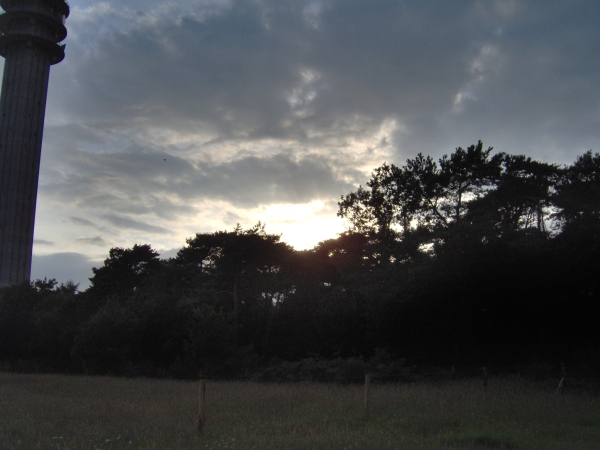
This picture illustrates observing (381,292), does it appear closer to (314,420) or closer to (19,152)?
(314,420)

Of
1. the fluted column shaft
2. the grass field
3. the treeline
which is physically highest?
the fluted column shaft

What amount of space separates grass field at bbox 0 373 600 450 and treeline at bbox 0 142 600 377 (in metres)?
10.6

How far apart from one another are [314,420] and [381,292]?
62.0 feet

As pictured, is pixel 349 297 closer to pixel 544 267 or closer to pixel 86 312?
pixel 544 267

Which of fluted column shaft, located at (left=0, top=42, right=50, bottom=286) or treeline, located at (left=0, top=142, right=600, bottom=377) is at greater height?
fluted column shaft, located at (left=0, top=42, right=50, bottom=286)

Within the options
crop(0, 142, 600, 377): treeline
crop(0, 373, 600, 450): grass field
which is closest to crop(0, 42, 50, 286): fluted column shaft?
crop(0, 142, 600, 377): treeline

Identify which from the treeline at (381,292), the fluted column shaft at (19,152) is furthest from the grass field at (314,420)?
the fluted column shaft at (19,152)

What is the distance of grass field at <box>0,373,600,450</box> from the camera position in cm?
925

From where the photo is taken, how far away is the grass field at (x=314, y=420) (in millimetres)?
9250

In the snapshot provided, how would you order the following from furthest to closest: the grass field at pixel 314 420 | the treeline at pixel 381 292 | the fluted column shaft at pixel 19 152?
the fluted column shaft at pixel 19 152
the treeline at pixel 381 292
the grass field at pixel 314 420

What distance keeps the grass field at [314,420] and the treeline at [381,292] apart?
1065 centimetres

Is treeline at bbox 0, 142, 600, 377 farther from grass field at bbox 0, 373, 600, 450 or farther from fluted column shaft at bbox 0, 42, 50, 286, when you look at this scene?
fluted column shaft at bbox 0, 42, 50, 286

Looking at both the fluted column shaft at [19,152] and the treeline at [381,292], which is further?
the fluted column shaft at [19,152]

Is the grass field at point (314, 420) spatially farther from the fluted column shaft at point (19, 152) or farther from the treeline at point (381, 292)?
the fluted column shaft at point (19, 152)
